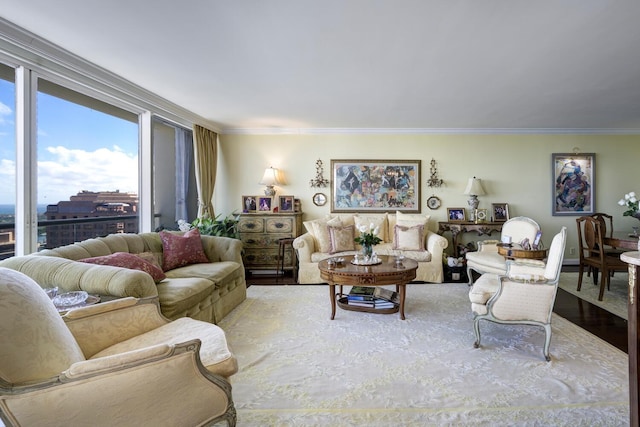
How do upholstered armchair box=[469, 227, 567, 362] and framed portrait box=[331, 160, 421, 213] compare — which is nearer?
upholstered armchair box=[469, 227, 567, 362]

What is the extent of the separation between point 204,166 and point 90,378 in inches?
172

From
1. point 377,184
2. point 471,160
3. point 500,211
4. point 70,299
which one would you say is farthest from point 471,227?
point 70,299

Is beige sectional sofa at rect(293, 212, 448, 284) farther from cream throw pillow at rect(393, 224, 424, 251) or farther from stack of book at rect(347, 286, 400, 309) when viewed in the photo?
stack of book at rect(347, 286, 400, 309)

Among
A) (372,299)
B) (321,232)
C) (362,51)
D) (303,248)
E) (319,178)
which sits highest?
(362,51)

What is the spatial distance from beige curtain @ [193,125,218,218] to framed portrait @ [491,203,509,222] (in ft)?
17.1

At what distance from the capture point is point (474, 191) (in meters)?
5.38

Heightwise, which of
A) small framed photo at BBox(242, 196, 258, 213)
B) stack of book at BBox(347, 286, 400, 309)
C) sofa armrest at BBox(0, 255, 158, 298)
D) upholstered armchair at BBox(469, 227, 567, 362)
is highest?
small framed photo at BBox(242, 196, 258, 213)

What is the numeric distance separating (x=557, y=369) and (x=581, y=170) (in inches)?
199

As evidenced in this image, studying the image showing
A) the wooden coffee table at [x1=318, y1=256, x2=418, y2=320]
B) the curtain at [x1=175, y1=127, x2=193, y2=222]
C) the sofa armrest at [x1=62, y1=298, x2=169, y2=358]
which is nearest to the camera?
the sofa armrest at [x1=62, y1=298, x2=169, y2=358]

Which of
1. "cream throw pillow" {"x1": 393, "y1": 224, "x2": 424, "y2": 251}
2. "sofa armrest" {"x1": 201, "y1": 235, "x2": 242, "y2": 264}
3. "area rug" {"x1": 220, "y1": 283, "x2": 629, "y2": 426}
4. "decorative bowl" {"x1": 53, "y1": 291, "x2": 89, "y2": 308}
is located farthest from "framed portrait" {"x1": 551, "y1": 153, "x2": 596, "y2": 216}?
"decorative bowl" {"x1": 53, "y1": 291, "x2": 89, "y2": 308}

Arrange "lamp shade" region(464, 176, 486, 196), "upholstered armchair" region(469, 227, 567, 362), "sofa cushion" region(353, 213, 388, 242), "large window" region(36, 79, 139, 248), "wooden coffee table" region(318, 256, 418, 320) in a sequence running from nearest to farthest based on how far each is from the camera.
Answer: "upholstered armchair" region(469, 227, 567, 362)
"large window" region(36, 79, 139, 248)
"wooden coffee table" region(318, 256, 418, 320)
"sofa cushion" region(353, 213, 388, 242)
"lamp shade" region(464, 176, 486, 196)

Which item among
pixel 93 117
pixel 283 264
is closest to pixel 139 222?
pixel 93 117

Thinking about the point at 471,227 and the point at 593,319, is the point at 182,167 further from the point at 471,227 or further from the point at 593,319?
the point at 593,319

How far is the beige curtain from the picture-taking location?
4.97m
